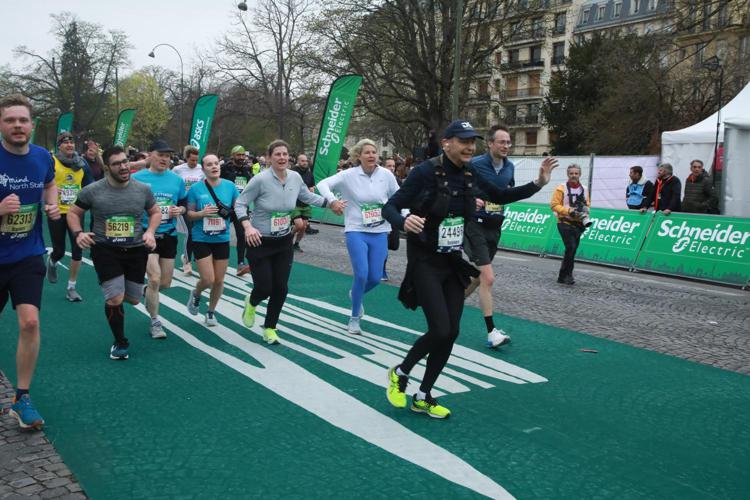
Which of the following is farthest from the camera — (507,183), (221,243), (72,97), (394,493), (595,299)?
(72,97)

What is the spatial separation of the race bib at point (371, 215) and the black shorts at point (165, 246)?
209 cm

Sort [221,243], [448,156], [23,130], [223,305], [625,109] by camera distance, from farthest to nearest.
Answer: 1. [625,109]
2. [223,305]
3. [221,243]
4. [448,156]
5. [23,130]

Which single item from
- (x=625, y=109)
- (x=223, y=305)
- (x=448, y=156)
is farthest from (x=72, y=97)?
(x=448, y=156)

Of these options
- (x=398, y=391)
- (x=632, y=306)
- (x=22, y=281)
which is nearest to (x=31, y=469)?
(x=22, y=281)

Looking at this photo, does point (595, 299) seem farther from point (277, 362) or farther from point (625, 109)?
point (625, 109)

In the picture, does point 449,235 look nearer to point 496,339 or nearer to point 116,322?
point 496,339

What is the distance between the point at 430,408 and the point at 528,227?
11.2 m

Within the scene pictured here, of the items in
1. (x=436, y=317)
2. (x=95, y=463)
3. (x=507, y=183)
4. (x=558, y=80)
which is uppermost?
(x=558, y=80)

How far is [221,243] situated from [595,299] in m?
5.20

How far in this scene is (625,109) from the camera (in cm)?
3459

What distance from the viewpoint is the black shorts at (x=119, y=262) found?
584 cm

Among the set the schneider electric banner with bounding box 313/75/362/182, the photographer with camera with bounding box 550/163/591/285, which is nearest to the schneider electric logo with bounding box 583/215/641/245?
the photographer with camera with bounding box 550/163/591/285

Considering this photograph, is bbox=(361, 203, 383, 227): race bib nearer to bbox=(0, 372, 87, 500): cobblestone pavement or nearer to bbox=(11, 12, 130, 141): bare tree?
bbox=(0, 372, 87, 500): cobblestone pavement

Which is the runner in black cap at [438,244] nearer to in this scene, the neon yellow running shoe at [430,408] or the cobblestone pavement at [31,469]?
the neon yellow running shoe at [430,408]
